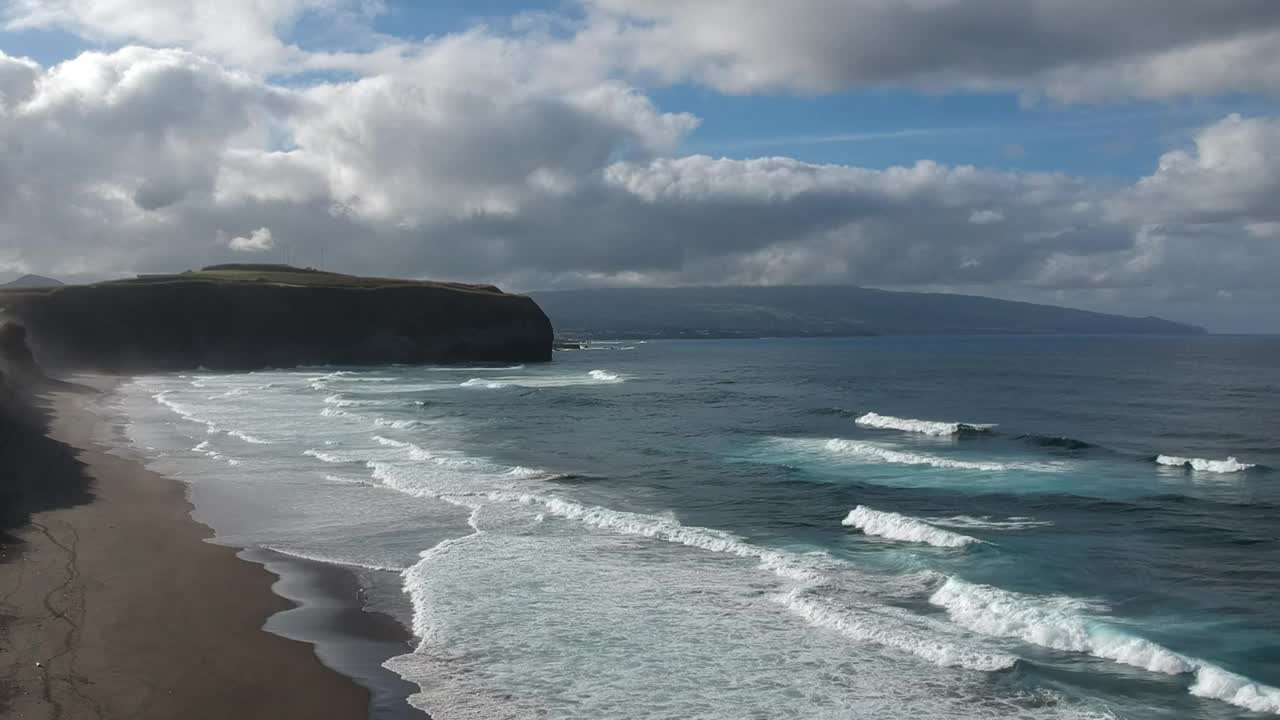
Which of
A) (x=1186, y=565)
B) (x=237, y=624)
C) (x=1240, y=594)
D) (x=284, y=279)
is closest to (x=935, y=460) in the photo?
(x=1186, y=565)

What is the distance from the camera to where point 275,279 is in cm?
11106

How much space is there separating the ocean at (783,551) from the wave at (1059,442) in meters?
0.13

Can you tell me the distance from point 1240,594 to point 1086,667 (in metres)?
5.25

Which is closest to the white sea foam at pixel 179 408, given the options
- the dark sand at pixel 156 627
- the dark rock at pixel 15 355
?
the dark rock at pixel 15 355

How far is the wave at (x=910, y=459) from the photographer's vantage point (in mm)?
28641

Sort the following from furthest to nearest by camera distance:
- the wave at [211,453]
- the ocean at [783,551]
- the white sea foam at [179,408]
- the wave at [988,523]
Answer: the white sea foam at [179,408]
the wave at [211,453]
the wave at [988,523]
the ocean at [783,551]

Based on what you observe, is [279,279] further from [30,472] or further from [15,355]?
[30,472]

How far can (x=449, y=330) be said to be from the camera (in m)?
103

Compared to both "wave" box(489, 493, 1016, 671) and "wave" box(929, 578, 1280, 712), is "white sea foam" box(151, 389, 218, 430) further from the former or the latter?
"wave" box(929, 578, 1280, 712)

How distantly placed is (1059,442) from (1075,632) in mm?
23611

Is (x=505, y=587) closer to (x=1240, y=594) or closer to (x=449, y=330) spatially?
(x=1240, y=594)

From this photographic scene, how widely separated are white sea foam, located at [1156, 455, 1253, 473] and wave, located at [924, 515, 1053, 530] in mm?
10994

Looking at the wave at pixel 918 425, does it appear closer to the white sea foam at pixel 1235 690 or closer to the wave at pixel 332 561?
the wave at pixel 332 561

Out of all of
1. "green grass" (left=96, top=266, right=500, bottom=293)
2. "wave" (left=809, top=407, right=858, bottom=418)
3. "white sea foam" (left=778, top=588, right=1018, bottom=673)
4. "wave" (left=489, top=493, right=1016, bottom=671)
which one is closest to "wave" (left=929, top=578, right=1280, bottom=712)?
"wave" (left=489, top=493, right=1016, bottom=671)
